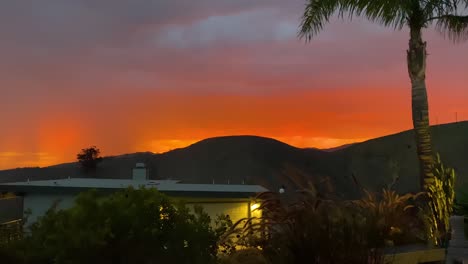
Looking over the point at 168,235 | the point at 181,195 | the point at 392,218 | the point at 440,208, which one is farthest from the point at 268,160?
the point at 168,235

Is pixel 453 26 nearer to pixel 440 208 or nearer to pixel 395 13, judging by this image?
pixel 395 13

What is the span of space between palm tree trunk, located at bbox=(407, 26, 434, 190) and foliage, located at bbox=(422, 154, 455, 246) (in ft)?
5.11

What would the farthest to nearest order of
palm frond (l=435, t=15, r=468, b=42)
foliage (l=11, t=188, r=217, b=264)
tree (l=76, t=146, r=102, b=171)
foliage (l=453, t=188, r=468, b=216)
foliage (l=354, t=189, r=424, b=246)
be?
tree (l=76, t=146, r=102, b=171) < palm frond (l=435, t=15, r=468, b=42) < foliage (l=453, t=188, r=468, b=216) < foliage (l=354, t=189, r=424, b=246) < foliage (l=11, t=188, r=217, b=264)

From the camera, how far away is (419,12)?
49.9 feet

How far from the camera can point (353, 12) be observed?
15.7 metres

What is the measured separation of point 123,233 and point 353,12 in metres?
10.4

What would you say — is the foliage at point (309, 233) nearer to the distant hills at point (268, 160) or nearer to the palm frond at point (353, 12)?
the palm frond at point (353, 12)

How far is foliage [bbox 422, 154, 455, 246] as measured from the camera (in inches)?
471

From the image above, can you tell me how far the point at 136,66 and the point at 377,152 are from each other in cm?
7883

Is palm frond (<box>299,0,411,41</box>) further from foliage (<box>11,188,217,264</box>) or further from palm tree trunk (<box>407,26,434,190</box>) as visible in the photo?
foliage (<box>11,188,217,264</box>)

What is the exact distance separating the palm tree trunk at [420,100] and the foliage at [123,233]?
8532 millimetres

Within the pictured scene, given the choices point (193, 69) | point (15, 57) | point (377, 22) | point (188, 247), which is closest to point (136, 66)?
point (193, 69)

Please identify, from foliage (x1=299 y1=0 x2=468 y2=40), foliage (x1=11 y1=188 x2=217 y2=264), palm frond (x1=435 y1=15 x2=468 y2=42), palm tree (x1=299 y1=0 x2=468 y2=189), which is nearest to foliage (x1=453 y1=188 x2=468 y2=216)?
palm tree (x1=299 y1=0 x2=468 y2=189)

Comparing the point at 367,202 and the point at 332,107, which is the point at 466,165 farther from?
the point at 367,202
